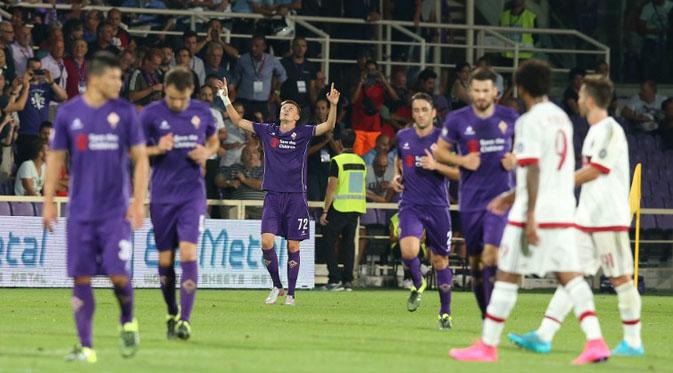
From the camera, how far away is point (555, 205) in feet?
39.4

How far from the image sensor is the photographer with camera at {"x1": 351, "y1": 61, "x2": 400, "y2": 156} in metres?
27.6

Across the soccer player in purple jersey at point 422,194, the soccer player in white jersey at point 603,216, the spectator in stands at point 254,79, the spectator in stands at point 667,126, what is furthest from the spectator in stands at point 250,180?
the soccer player in white jersey at point 603,216

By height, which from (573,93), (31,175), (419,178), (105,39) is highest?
(105,39)

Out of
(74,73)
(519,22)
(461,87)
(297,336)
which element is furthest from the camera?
(519,22)

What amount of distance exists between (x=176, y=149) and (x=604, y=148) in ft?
12.5

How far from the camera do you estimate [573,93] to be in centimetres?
2958

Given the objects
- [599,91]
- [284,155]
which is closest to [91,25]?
[284,155]

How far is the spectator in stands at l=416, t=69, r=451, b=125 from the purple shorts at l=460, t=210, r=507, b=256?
1346 centimetres

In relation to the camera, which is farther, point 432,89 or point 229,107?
point 432,89

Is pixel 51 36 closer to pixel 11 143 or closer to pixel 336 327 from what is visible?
pixel 11 143

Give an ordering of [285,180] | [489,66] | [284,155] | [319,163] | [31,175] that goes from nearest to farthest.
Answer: [284,155], [285,180], [31,175], [319,163], [489,66]

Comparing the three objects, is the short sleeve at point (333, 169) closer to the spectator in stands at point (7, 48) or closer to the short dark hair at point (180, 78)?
the spectator in stands at point (7, 48)

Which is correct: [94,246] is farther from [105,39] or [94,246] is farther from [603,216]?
[105,39]

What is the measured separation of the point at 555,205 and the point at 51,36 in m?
14.1
